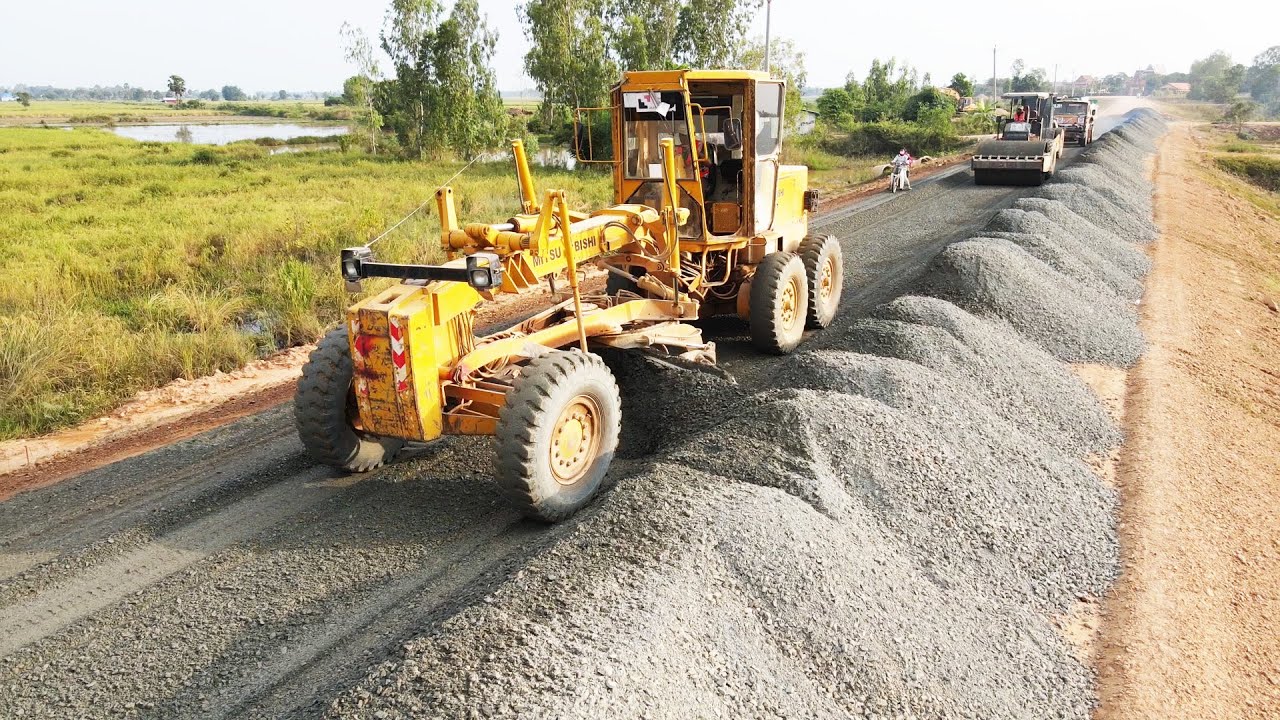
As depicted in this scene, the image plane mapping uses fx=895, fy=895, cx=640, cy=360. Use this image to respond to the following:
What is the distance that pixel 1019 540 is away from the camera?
5828 mm

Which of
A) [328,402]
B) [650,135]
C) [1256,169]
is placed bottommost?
[1256,169]

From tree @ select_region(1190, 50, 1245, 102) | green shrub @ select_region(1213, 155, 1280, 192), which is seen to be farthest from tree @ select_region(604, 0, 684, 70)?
tree @ select_region(1190, 50, 1245, 102)

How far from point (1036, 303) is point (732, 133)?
4.70 metres

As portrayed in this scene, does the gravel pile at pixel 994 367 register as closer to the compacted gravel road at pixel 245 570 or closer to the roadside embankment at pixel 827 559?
the roadside embankment at pixel 827 559

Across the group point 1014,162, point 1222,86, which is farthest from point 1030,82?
point 1014,162

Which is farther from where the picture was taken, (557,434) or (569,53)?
(569,53)

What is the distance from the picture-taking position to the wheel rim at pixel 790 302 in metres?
9.23

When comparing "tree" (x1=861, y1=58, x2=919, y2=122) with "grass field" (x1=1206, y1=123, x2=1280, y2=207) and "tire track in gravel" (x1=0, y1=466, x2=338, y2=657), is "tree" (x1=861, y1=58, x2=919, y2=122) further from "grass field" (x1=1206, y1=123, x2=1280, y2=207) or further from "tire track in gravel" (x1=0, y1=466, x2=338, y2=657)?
"tire track in gravel" (x1=0, y1=466, x2=338, y2=657)

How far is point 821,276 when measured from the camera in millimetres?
9922

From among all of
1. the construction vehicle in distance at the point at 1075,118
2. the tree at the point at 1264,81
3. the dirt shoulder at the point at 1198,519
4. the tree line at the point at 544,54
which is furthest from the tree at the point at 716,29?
the tree at the point at 1264,81

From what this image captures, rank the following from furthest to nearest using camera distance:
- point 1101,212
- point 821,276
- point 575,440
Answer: point 1101,212, point 821,276, point 575,440

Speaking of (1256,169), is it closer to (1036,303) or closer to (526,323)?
(1036,303)

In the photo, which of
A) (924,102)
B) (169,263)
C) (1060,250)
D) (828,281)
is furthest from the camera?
(924,102)

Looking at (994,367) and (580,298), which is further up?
(580,298)
